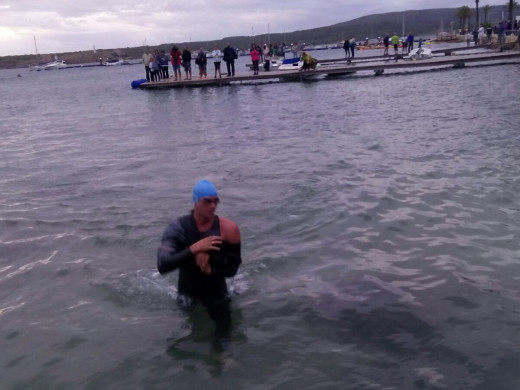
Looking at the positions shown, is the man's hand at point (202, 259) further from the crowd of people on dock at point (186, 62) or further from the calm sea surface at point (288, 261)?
the crowd of people on dock at point (186, 62)

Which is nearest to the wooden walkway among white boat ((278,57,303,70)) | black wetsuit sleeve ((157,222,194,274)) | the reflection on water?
white boat ((278,57,303,70))

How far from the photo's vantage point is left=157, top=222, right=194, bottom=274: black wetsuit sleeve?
17.5 feet

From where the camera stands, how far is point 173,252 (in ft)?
18.1

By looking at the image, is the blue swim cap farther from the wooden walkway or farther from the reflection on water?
the wooden walkway

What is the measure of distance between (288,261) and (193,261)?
114 inches

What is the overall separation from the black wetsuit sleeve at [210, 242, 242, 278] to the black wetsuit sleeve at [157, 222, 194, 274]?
0.88 ft

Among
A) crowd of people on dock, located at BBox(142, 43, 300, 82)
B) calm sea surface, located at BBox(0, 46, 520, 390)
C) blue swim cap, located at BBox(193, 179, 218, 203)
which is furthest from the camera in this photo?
crowd of people on dock, located at BBox(142, 43, 300, 82)

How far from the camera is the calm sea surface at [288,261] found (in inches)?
220

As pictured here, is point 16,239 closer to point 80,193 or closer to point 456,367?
point 80,193

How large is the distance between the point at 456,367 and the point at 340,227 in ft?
13.7

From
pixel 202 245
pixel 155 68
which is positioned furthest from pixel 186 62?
pixel 202 245

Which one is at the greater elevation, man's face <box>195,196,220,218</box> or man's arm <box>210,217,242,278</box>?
man's face <box>195,196,220,218</box>

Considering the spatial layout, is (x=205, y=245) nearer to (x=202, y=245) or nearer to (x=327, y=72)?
(x=202, y=245)

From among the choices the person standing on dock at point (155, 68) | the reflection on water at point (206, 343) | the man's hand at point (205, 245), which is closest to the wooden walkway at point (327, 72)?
the person standing on dock at point (155, 68)
